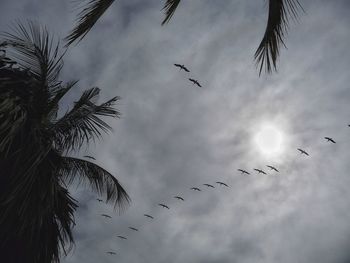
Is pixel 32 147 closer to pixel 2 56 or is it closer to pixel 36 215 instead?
pixel 36 215

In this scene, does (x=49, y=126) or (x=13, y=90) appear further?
(x=49, y=126)

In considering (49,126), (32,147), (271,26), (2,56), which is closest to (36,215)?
(32,147)


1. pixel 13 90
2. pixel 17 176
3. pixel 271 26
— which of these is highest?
pixel 13 90

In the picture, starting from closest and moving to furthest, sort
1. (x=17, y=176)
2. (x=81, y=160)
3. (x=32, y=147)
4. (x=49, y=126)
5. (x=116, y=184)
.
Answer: (x=17, y=176) → (x=32, y=147) → (x=49, y=126) → (x=81, y=160) → (x=116, y=184)

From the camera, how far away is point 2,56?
779 centimetres

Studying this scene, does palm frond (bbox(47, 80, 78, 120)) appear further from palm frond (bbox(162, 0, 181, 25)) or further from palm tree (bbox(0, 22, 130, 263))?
palm frond (bbox(162, 0, 181, 25))

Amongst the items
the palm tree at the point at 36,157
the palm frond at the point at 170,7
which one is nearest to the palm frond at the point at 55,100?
the palm tree at the point at 36,157

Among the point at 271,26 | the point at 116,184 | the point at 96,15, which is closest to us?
the point at 96,15

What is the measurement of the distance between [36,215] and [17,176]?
729 mm

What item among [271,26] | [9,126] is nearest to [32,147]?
[9,126]

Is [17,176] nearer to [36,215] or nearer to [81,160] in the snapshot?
[36,215]

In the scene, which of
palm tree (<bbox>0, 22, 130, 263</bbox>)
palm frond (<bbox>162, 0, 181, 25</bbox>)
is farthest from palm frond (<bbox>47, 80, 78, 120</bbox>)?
palm frond (<bbox>162, 0, 181, 25</bbox>)

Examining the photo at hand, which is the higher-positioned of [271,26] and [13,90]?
[13,90]

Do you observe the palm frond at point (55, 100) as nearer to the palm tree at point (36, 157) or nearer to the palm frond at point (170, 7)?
the palm tree at point (36, 157)
